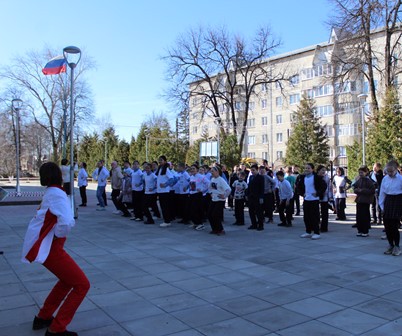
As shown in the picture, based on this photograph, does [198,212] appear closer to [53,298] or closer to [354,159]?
[53,298]

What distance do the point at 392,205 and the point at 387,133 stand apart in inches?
786

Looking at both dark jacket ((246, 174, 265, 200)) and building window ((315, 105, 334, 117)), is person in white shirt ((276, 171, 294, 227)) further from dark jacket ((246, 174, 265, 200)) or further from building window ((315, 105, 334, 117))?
building window ((315, 105, 334, 117))

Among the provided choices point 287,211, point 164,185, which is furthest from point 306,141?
point 164,185

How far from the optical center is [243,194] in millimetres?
11633

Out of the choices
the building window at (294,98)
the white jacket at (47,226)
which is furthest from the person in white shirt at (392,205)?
the building window at (294,98)

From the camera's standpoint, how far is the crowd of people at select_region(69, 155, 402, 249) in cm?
985

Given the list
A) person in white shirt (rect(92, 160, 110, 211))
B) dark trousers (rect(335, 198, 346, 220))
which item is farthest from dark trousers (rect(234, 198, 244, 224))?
person in white shirt (rect(92, 160, 110, 211))

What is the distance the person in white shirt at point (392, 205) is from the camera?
7535 millimetres

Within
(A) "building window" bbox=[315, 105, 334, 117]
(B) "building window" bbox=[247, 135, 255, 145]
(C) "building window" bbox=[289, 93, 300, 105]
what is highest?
(C) "building window" bbox=[289, 93, 300, 105]

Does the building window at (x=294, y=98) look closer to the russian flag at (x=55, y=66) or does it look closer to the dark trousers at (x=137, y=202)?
the russian flag at (x=55, y=66)

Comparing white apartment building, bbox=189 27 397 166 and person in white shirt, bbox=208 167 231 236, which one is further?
white apartment building, bbox=189 27 397 166

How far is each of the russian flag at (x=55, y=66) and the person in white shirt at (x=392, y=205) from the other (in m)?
13.4

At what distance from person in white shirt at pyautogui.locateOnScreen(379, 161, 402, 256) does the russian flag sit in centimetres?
1339

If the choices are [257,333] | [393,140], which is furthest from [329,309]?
[393,140]
